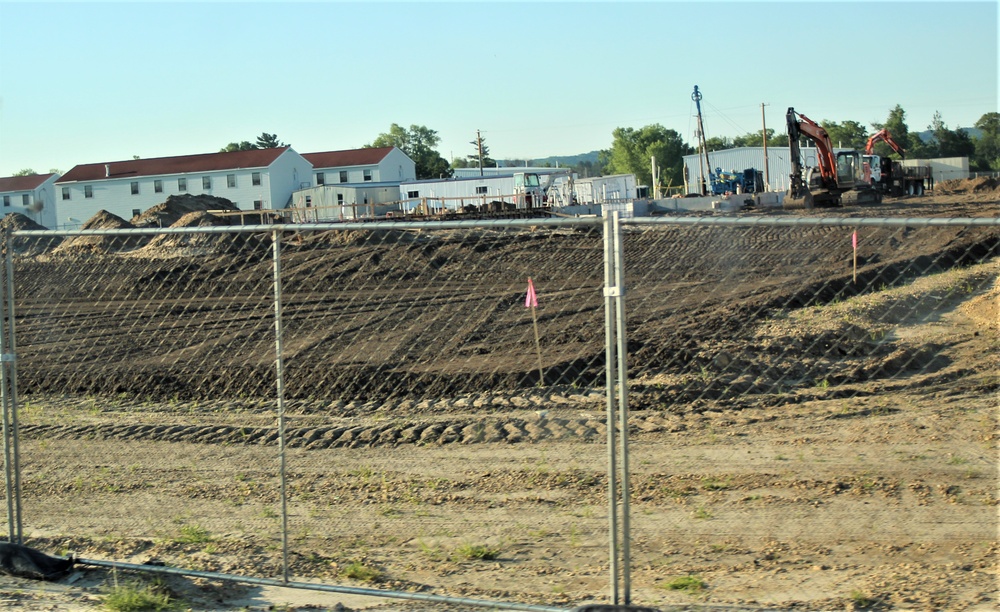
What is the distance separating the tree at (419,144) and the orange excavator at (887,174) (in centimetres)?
6217

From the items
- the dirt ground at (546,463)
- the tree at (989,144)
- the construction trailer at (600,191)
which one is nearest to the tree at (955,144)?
the tree at (989,144)

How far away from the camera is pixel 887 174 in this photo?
52812mm

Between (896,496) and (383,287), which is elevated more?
(383,287)

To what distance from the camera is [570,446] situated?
9281 millimetres

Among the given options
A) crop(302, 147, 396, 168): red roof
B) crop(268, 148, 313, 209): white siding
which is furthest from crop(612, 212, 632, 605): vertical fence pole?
crop(302, 147, 396, 168): red roof

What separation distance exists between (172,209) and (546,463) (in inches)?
1509

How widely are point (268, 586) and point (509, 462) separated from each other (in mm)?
3449

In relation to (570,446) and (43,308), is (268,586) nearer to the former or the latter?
(570,446)

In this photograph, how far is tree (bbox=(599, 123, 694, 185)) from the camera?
129m

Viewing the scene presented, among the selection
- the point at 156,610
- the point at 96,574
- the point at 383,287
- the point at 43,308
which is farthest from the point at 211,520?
the point at 43,308

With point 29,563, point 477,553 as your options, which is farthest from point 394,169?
point 29,563

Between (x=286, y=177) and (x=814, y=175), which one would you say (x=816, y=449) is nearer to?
(x=814, y=175)

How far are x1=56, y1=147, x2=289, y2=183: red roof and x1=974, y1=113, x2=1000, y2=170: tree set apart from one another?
82.5 metres

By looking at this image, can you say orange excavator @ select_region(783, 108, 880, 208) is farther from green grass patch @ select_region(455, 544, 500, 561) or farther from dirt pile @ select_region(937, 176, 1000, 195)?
green grass patch @ select_region(455, 544, 500, 561)
